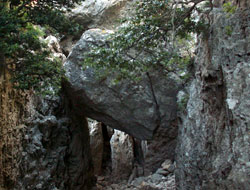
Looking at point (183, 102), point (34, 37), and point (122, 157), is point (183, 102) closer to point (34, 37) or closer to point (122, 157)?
point (34, 37)

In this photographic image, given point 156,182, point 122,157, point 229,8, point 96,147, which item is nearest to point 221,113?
point 229,8

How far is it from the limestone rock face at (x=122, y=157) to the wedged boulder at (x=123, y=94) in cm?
629

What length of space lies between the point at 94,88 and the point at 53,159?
117 inches

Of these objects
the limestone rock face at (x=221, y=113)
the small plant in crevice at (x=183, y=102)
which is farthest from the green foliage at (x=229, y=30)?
the small plant in crevice at (x=183, y=102)

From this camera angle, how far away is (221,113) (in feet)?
A: 17.9

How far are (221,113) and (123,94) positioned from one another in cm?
437

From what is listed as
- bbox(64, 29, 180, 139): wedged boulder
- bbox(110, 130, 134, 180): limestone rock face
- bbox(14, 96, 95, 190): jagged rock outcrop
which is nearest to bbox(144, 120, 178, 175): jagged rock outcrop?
bbox(64, 29, 180, 139): wedged boulder

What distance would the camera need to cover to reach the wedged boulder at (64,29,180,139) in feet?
30.2

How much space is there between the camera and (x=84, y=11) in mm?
14336

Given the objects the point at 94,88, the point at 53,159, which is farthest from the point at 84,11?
the point at 53,159

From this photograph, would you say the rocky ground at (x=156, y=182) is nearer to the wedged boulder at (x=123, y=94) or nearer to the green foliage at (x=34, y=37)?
the wedged boulder at (x=123, y=94)

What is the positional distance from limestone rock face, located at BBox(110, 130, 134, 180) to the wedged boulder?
629 cm

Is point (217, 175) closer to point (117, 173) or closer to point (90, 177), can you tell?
point (90, 177)

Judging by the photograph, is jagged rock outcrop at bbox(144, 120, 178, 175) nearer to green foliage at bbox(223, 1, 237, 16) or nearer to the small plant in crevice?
the small plant in crevice
